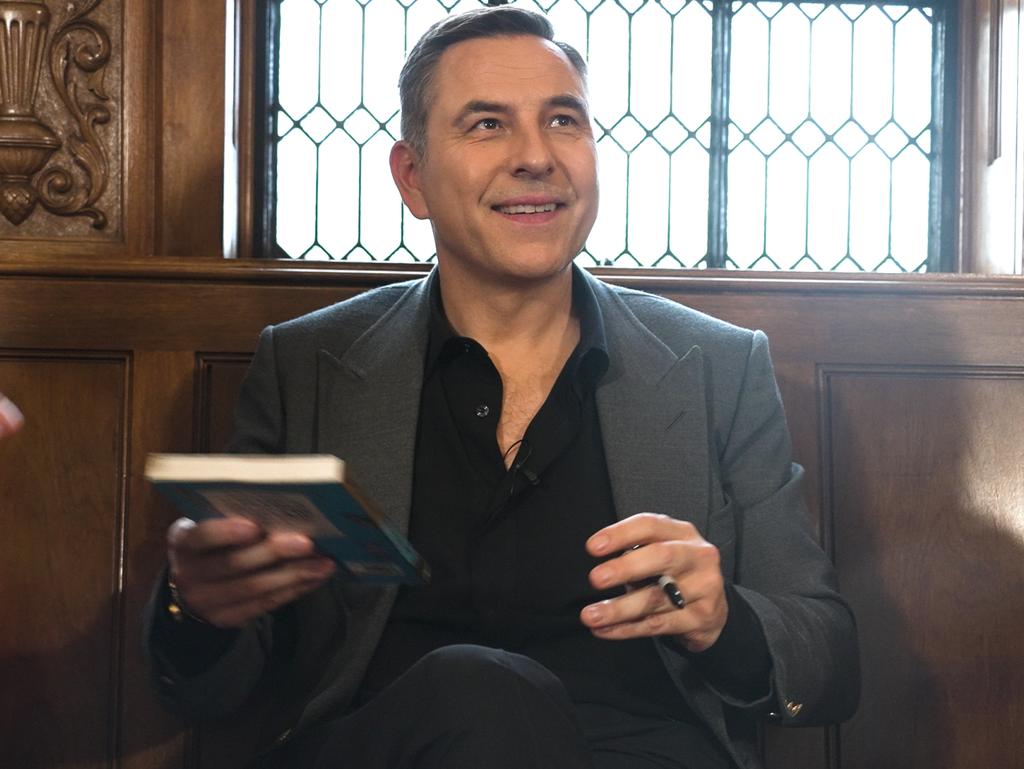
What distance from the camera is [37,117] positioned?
2.42 metres

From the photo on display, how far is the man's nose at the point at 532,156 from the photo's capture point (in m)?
1.94

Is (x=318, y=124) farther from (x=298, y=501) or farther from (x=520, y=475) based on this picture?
(x=298, y=501)

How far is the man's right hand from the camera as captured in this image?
4.79 feet

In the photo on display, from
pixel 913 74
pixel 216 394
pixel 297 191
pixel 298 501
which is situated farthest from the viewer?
pixel 913 74

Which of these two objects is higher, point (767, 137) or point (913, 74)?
point (913, 74)

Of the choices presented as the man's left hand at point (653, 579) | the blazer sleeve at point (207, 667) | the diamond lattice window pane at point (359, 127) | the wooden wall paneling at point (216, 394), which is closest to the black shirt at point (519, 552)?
the blazer sleeve at point (207, 667)

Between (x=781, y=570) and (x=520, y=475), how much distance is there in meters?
0.37

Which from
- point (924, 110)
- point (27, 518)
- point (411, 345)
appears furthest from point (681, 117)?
point (27, 518)

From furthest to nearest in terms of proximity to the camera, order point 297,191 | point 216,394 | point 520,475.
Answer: point 297,191, point 216,394, point 520,475

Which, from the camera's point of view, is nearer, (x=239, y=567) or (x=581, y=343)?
(x=239, y=567)

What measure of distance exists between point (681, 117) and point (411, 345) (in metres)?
1.10

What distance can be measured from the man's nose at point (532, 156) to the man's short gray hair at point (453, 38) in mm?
157

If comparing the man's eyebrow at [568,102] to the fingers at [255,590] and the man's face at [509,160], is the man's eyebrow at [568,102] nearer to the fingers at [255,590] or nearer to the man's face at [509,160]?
the man's face at [509,160]

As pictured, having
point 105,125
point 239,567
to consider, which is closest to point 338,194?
point 105,125
